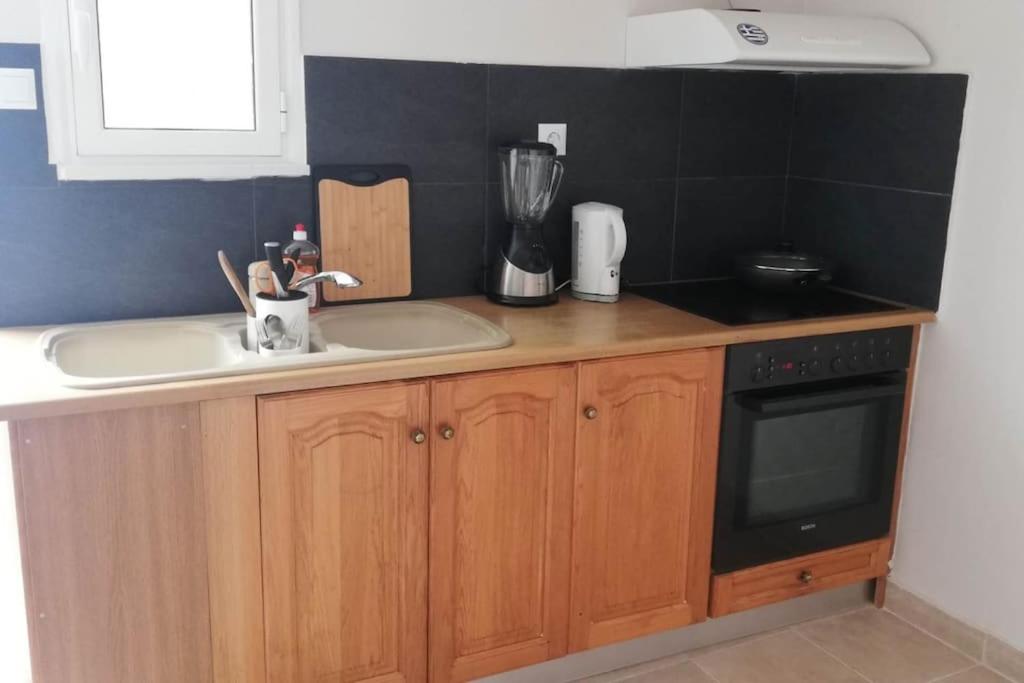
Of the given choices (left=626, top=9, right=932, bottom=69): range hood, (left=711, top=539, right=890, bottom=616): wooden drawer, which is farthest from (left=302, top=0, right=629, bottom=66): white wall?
(left=711, top=539, right=890, bottom=616): wooden drawer

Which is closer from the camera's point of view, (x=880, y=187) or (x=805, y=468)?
(x=805, y=468)


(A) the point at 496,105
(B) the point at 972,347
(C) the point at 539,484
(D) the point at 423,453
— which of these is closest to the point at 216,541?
(D) the point at 423,453

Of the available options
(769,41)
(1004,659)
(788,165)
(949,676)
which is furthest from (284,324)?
(1004,659)

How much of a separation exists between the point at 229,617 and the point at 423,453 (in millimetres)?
493

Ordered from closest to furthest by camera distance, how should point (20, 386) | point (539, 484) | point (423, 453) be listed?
point (20, 386), point (423, 453), point (539, 484)

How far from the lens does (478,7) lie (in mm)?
2551

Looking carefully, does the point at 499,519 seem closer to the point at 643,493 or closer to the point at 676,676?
the point at 643,493

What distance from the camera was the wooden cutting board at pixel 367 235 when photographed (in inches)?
97.6

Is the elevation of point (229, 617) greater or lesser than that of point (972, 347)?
lesser

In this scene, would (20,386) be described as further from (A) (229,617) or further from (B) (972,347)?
(B) (972,347)

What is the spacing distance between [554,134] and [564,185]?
14 cm

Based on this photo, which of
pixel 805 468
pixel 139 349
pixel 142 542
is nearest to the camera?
pixel 142 542

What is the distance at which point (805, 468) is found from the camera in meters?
2.63

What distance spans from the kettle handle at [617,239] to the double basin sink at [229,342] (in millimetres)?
428
